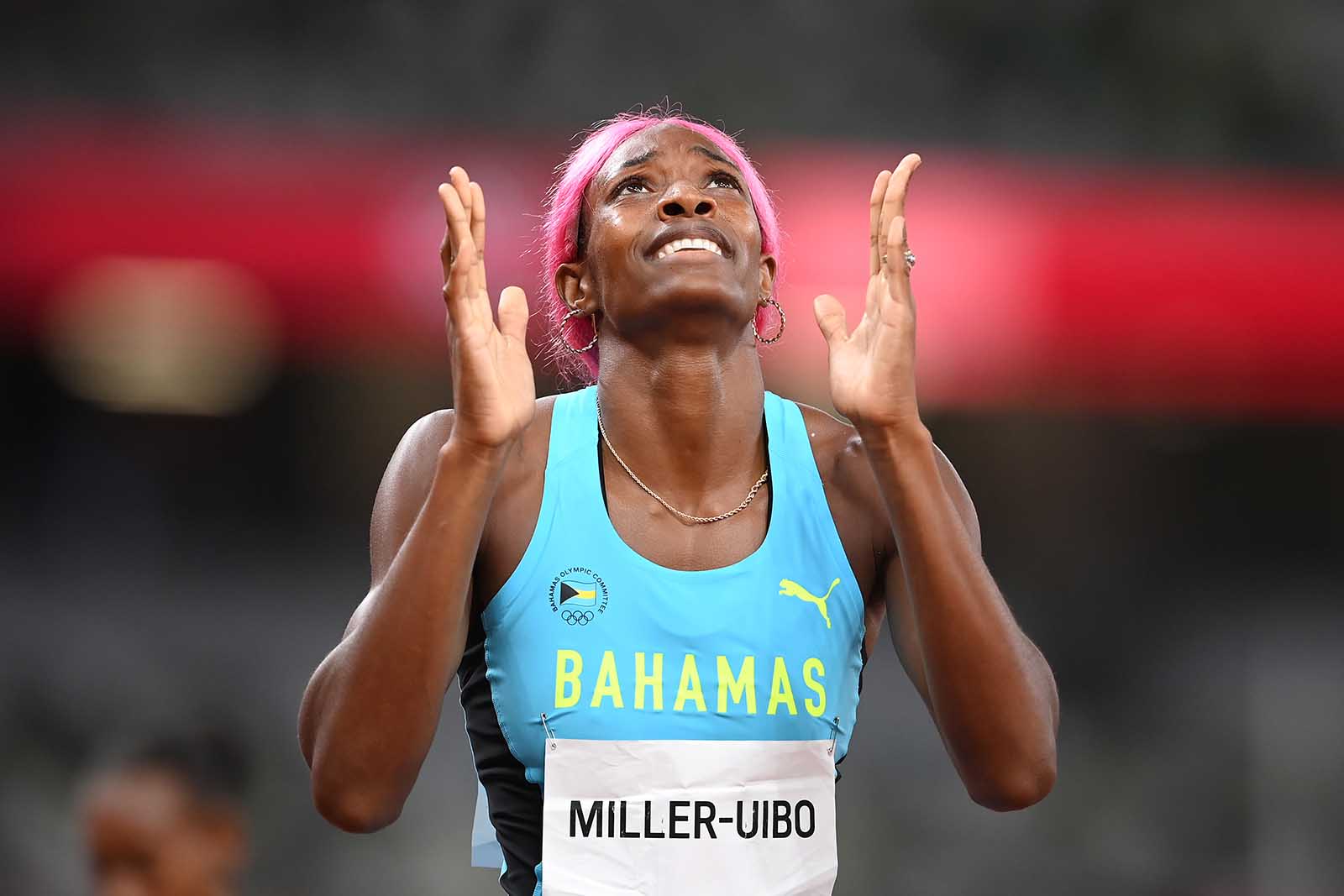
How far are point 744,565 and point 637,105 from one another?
2.12 metres

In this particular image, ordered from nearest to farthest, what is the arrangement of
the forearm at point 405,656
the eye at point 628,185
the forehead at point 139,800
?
the forearm at point 405,656
the eye at point 628,185
the forehead at point 139,800

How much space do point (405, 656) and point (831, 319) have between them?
0.61 meters

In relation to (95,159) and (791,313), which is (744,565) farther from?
(95,159)

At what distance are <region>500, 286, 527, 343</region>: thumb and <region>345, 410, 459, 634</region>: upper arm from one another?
0.48 feet

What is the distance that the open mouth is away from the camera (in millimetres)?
1699

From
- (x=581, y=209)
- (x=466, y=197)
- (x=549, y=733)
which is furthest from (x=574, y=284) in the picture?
(x=549, y=733)

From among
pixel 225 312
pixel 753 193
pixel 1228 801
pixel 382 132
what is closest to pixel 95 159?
pixel 225 312

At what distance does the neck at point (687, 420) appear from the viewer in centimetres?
174

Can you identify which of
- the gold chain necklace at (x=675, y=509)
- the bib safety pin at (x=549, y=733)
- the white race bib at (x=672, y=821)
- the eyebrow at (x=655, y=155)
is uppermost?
the eyebrow at (x=655, y=155)

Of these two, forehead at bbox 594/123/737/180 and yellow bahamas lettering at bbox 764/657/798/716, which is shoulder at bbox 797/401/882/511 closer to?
yellow bahamas lettering at bbox 764/657/798/716

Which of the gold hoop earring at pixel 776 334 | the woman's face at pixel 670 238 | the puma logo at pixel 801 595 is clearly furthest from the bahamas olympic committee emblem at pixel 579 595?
the gold hoop earring at pixel 776 334

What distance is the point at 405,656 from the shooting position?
1440 millimetres

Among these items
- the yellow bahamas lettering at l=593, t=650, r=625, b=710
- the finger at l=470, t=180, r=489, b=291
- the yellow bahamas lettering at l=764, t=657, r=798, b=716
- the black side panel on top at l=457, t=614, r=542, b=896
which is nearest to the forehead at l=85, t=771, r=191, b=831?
the black side panel on top at l=457, t=614, r=542, b=896

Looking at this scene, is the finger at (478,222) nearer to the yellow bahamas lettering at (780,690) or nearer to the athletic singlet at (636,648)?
the athletic singlet at (636,648)
